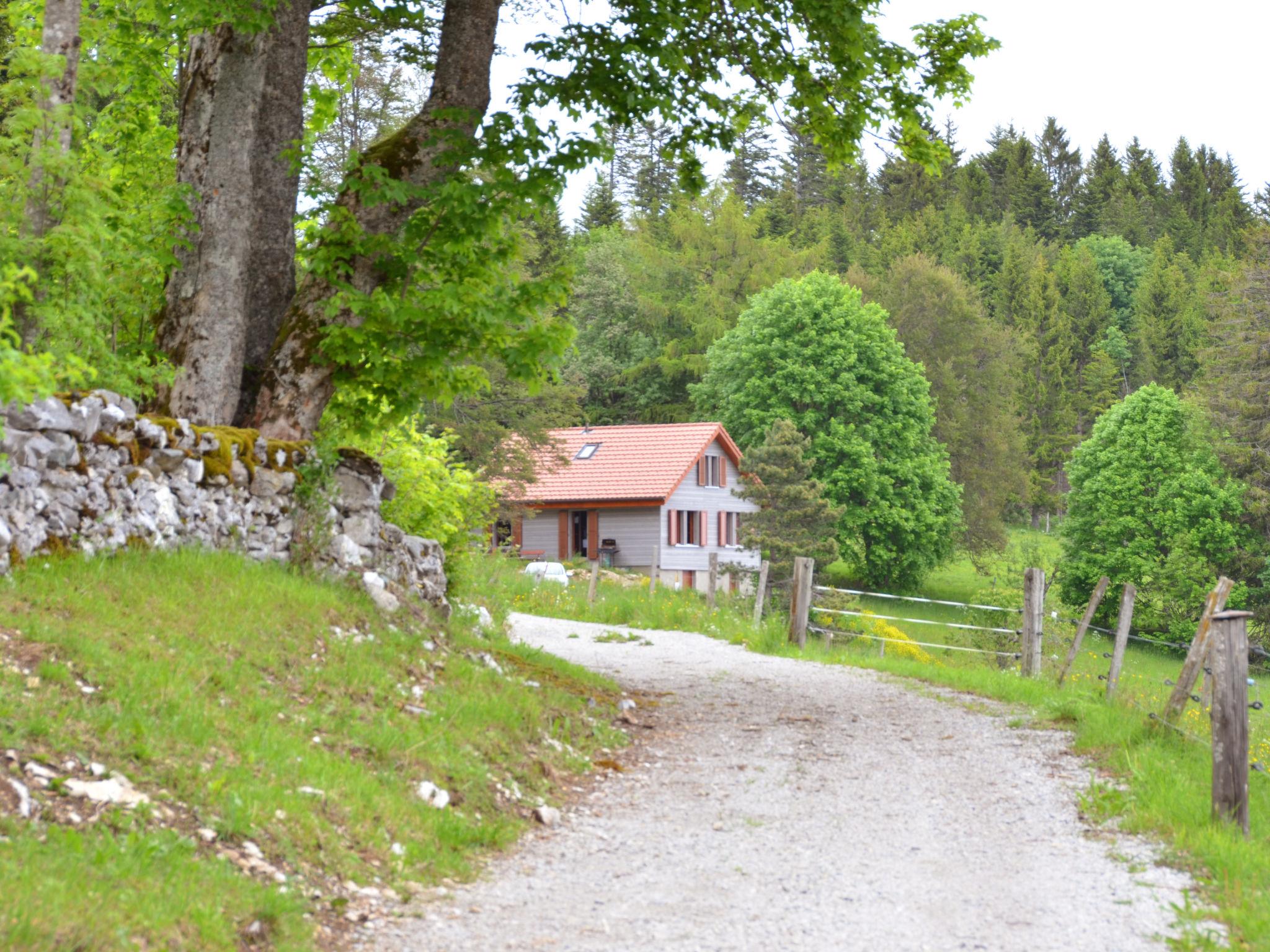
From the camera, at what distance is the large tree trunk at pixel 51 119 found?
855cm

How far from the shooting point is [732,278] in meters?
65.6

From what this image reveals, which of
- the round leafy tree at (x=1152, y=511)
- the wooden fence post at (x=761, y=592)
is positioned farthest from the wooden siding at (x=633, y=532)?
the wooden fence post at (x=761, y=592)

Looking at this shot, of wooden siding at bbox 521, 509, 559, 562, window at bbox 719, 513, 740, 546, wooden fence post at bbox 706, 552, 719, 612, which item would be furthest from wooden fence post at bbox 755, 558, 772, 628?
window at bbox 719, 513, 740, 546

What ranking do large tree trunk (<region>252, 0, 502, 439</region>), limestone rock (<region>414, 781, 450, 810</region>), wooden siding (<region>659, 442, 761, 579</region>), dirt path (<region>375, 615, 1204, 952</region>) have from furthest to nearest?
wooden siding (<region>659, 442, 761, 579</region>)
large tree trunk (<region>252, 0, 502, 439</region>)
limestone rock (<region>414, 781, 450, 810</region>)
dirt path (<region>375, 615, 1204, 952</region>)

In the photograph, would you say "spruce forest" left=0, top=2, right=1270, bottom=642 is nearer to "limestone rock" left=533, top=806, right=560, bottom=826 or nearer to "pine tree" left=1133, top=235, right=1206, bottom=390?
"pine tree" left=1133, top=235, right=1206, bottom=390

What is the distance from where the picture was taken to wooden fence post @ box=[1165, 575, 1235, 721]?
985 cm

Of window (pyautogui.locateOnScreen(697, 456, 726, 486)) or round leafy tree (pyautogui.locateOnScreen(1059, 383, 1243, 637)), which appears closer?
round leafy tree (pyautogui.locateOnScreen(1059, 383, 1243, 637))

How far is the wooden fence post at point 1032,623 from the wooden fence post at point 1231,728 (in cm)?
833

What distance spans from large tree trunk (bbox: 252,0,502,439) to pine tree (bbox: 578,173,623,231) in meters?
73.8

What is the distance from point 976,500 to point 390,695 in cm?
5655

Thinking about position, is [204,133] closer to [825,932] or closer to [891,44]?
[891,44]

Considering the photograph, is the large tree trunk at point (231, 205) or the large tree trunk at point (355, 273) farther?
the large tree trunk at point (355, 273)

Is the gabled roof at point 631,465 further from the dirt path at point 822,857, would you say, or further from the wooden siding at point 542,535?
the dirt path at point 822,857

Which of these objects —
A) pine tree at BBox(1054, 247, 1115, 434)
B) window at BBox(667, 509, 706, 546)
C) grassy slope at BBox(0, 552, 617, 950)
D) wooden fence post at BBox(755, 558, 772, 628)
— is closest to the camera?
grassy slope at BBox(0, 552, 617, 950)
